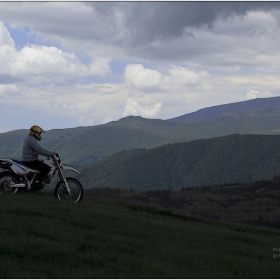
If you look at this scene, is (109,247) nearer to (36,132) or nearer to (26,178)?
(26,178)

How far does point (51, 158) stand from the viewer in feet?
74.3

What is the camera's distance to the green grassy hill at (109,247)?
1317 centimetres

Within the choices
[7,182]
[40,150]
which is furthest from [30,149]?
[7,182]

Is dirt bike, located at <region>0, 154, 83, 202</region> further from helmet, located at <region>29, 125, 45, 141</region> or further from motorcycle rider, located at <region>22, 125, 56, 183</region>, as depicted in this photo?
helmet, located at <region>29, 125, 45, 141</region>

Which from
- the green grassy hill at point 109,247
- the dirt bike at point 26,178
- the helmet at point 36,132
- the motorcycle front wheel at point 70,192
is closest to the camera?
the green grassy hill at point 109,247

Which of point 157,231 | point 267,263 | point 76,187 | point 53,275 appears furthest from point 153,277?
point 76,187

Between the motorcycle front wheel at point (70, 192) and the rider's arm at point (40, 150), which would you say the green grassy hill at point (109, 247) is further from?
the rider's arm at point (40, 150)

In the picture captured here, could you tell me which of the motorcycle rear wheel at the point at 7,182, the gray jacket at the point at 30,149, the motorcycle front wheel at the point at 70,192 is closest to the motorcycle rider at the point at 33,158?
the gray jacket at the point at 30,149

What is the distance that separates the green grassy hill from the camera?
13.2m

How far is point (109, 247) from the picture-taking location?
1593cm

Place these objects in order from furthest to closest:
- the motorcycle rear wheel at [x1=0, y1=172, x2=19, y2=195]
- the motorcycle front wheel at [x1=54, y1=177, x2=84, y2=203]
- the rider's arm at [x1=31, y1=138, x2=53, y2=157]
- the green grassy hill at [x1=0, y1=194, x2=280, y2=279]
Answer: the motorcycle front wheel at [x1=54, y1=177, x2=84, y2=203] → the motorcycle rear wheel at [x1=0, y1=172, x2=19, y2=195] → the rider's arm at [x1=31, y1=138, x2=53, y2=157] → the green grassy hill at [x1=0, y1=194, x2=280, y2=279]

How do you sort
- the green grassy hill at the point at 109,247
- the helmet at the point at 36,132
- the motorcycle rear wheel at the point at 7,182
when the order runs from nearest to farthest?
the green grassy hill at the point at 109,247 → the motorcycle rear wheel at the point at 7,182 → the helmet at the point at 36,132

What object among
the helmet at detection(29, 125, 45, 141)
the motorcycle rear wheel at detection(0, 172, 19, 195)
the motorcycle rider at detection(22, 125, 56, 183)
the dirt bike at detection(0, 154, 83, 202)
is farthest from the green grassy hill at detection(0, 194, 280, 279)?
the helmet at detection(29, 125, 45, 141)

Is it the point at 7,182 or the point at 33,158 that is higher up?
the point at 33,158
